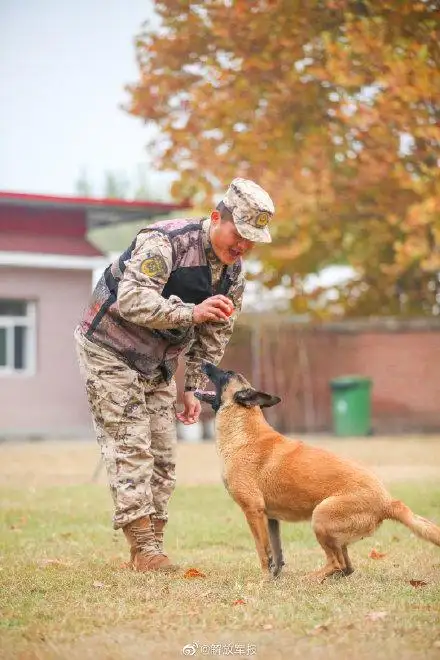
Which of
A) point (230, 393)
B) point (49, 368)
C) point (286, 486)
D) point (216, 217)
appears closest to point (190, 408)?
point (230, 393)

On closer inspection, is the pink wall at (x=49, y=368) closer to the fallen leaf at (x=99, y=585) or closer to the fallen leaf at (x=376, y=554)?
the fallen leaf at (x=376, y=554)

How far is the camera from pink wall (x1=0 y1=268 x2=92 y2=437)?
2578 centimetres

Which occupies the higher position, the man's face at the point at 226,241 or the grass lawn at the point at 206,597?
the man's face at the point at 226,241

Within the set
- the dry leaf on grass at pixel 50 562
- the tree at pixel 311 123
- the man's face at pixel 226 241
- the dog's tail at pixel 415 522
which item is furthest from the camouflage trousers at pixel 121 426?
the tree at pixel 311 123

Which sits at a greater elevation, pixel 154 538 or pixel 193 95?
pixel 193 95

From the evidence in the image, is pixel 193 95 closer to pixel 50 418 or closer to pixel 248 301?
pixel 248 301

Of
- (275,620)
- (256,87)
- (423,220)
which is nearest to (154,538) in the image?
(275,620)

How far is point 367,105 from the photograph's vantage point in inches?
913

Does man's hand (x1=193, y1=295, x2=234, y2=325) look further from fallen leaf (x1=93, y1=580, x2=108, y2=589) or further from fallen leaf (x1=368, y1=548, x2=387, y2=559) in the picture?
fallen leaf (x1=368, y1=548, x2=387, y2=559)

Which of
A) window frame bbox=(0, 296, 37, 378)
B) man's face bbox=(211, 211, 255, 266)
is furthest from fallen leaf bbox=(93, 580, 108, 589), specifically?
window frame bbox=(0, 296, 37, 378)

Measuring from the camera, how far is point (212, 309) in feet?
21.2

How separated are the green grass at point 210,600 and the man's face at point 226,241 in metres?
1.84

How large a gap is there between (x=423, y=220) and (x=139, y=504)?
1611 centimetres

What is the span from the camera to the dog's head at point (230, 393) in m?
A: 7.01
